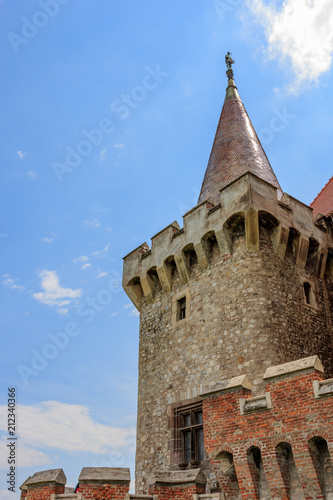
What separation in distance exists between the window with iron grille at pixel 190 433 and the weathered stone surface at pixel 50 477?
394cm

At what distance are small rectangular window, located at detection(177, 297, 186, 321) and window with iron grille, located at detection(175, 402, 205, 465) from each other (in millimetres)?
2688

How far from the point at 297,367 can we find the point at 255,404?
103 centimetres

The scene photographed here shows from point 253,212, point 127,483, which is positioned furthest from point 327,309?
point 127,483

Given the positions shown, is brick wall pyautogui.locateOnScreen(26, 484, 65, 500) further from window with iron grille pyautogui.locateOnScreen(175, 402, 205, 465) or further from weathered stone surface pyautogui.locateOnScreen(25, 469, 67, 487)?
window with iron grille pyautogui.locateOnScreen(175, 402, 205, 465)

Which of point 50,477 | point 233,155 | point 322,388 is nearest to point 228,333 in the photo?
point 322,388

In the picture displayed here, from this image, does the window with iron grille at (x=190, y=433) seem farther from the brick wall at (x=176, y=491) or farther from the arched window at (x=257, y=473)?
the arched window at (x=257, y=473)

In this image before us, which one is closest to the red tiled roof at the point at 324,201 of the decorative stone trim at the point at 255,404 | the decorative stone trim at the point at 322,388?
the decorative stone trim at the point at 255,404

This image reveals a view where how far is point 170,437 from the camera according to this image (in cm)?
1284

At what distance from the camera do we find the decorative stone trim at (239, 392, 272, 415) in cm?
823

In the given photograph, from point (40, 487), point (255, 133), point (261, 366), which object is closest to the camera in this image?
point (40, 487)

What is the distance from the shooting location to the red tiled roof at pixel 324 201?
696 inches

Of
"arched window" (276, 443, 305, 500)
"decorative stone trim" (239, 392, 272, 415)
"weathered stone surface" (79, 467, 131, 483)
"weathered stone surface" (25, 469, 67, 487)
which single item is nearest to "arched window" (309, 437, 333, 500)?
"arched window" (276, 443, 305, 500)

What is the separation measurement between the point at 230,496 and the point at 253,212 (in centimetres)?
693

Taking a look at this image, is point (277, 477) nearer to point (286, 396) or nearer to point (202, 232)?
point (286, 396)
